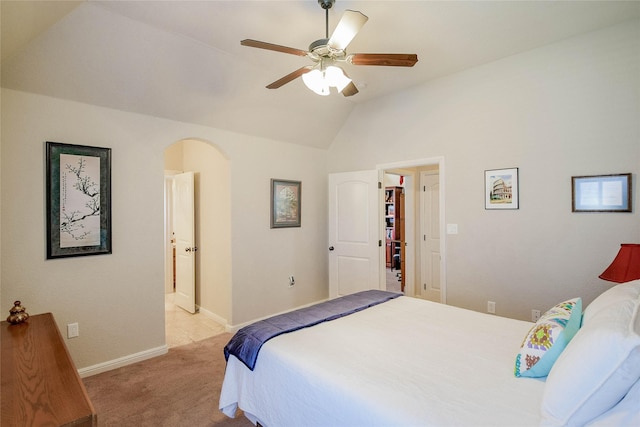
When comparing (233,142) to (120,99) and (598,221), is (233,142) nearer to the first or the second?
(120,99)

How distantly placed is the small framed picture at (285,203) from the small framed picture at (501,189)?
231 cm

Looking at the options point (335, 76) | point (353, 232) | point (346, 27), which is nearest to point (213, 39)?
point (335, 76)

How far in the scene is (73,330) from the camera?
8.43ft

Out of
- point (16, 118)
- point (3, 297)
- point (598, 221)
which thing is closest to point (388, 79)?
point (598, 221)

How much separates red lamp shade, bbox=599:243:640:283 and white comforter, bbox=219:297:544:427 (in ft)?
2.30

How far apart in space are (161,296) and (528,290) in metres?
3.53

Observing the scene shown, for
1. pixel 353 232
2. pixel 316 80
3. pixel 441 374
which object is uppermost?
pixel 316 80

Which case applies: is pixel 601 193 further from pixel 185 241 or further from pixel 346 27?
pixel 185 241

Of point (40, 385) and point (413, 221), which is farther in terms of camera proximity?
point (413, 221)

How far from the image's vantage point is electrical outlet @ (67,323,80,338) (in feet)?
8.38

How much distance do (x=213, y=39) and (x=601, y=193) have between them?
340cm

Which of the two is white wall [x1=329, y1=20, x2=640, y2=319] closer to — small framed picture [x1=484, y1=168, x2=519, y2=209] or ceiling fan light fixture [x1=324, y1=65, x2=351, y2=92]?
small framed picture [x1=484, y1=168, x2=519, y2=209]

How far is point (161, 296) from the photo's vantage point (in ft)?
10.1

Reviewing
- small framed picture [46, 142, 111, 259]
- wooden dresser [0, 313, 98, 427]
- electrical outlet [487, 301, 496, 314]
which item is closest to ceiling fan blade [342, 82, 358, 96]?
small framed picture [46, 142, 111, 259]
